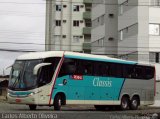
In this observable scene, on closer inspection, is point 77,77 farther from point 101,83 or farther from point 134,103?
point 134,103

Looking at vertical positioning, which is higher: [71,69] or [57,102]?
[71,69]

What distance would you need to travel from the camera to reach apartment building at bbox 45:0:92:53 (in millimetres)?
82312

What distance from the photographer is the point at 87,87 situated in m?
31.5

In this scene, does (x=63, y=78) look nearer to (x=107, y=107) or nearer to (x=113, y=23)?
(x=107, y=107)

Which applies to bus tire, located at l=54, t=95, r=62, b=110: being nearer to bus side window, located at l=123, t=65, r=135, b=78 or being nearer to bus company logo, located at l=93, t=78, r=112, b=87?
bus company logo, located at l=93, t=78, r=112, b=87

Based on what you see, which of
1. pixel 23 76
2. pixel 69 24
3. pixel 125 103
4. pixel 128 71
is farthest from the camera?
pixel 69 24

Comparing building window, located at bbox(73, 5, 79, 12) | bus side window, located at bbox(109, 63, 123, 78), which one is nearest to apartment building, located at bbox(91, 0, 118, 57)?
building window, located at bbox(73, 5, 79, 12)

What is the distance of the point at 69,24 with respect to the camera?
83.9 meters

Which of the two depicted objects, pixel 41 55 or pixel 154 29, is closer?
pixel 41 55

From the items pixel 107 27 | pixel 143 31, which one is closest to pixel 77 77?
pixel 143 31

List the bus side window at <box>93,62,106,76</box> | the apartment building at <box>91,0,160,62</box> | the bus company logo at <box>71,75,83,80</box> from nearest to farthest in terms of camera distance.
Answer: the bus company logo at <box>71,75,83,80</box>
the bus side window at <box>93,62,106,76</box>
the apartment building at <box>91,0,160,62</box>

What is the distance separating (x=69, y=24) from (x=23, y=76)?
55665 mm

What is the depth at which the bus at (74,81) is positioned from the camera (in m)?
28.5

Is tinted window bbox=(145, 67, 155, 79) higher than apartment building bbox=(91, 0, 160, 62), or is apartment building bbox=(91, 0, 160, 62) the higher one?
apartment building bbox=(91, 0, 160, 62)
